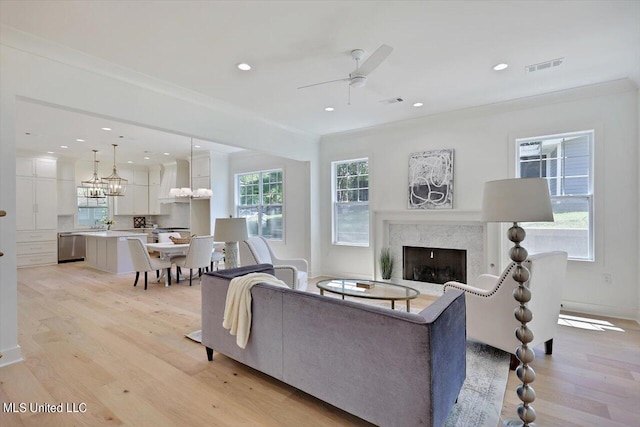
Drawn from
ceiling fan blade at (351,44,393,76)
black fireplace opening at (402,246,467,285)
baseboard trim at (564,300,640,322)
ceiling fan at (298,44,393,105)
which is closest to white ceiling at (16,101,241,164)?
ceiling fan at (298,44,393,105)

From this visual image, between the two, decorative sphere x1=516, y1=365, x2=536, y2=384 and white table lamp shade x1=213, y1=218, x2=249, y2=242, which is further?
white table lamp shade x1=213, y1=218, x2=249, y2=242

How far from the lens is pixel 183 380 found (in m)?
2.42

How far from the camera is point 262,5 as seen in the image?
2309 mm

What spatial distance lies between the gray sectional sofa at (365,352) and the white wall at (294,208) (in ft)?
12.9

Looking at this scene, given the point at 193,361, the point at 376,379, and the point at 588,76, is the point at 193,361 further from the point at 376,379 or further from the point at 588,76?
the point at 588,76

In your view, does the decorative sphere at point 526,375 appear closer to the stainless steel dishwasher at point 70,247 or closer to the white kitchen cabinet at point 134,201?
the stainless steel dishwasher at point 70,247

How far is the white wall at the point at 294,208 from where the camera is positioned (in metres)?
6.25

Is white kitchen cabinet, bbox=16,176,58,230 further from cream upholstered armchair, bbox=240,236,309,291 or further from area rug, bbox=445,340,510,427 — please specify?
area rug, bbox=445,340,510,427

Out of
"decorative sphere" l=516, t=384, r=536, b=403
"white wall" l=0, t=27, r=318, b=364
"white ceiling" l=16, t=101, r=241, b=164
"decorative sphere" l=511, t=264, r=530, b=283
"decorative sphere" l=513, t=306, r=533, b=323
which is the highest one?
"white ceiling" l=16, t=101, r=241, b=164

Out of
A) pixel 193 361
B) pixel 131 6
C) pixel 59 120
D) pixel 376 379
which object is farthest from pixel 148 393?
pixel 59 120

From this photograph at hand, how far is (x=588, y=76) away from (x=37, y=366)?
6.22 metres

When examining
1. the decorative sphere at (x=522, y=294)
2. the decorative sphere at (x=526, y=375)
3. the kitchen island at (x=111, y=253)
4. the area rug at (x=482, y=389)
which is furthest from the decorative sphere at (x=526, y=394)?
the kitchen island at (x=111, y=253)

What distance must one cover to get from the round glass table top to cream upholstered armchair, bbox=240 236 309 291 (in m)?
0.39

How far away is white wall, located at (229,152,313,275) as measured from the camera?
6.25 m
